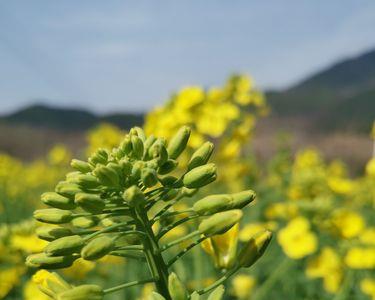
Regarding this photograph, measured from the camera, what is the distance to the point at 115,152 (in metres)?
1.54

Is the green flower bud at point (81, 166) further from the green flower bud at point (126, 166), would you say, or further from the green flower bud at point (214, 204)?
the green flower bud at point (214, 204)

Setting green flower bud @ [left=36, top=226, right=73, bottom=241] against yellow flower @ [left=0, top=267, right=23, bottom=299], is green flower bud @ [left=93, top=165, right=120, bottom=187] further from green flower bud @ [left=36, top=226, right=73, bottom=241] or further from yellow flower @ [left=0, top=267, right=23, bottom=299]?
yellow flower @ [left=0, top=267, right=23, bottom=299]

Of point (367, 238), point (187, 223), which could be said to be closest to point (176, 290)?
point (367, 238)

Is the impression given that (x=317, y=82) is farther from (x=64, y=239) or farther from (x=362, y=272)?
(x=64, y=239)

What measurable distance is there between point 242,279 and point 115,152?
2.93 metres

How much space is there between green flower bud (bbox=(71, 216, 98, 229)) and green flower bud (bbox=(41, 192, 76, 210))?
0.05 meters

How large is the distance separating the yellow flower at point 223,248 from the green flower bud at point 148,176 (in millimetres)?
319

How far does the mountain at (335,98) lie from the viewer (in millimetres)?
16906

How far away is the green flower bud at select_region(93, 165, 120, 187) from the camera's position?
140 centimetres

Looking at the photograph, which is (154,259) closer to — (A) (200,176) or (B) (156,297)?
(B) (156,297)

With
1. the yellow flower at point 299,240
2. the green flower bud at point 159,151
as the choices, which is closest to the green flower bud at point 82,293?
the green flower bud at point 159,151

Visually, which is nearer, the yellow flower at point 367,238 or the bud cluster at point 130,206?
the bud cluster at point 130,206

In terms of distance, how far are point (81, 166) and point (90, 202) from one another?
137 mm

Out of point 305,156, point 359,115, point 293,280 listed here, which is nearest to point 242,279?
point 293,280
